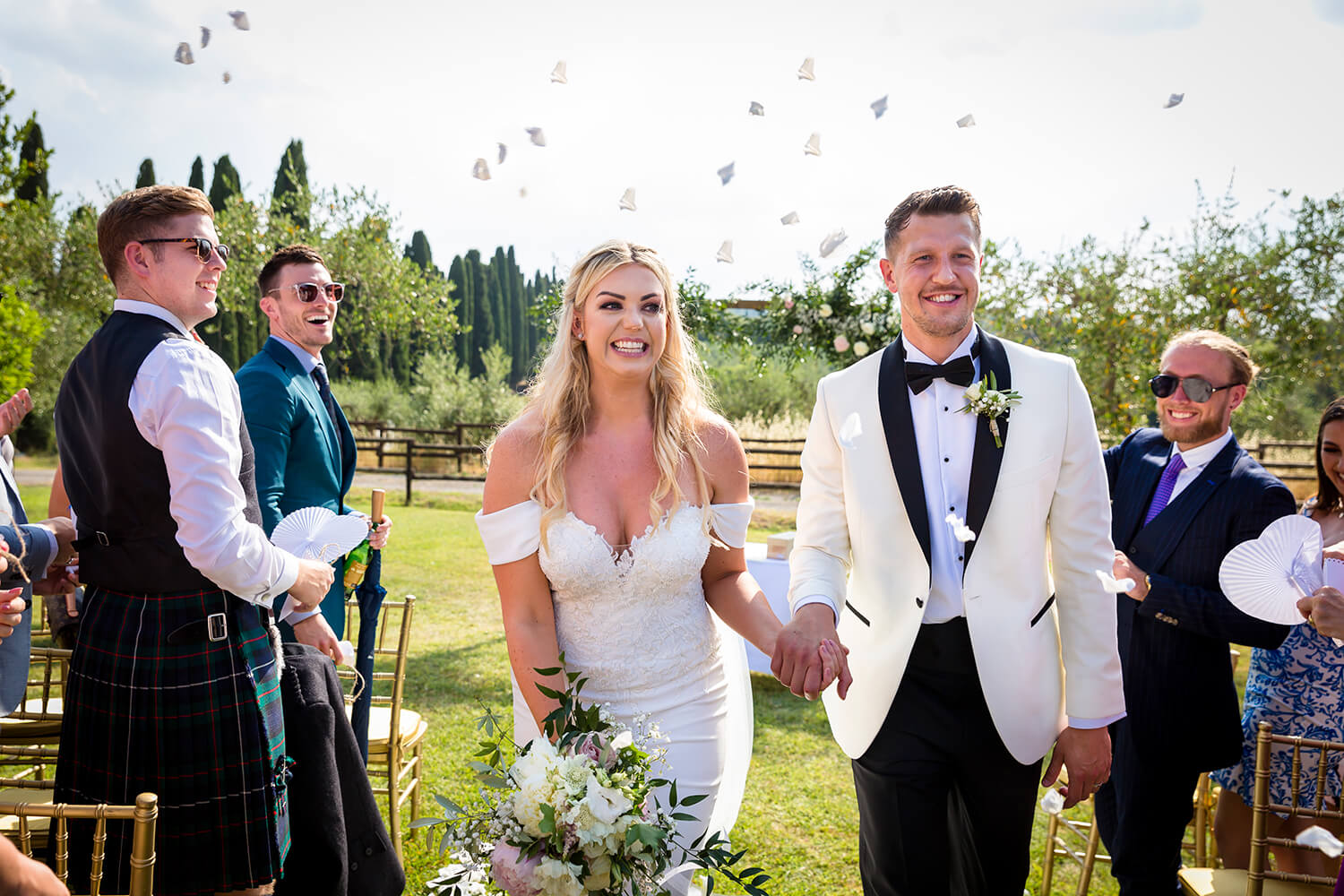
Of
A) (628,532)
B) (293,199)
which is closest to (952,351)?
(628,532)

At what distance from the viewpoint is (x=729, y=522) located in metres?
2.87

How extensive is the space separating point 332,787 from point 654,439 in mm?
1579

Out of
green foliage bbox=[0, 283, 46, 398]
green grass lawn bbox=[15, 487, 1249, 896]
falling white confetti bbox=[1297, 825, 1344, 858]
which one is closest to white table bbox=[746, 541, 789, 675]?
green grass lawn bbox=[15, 487, 1249, 896]

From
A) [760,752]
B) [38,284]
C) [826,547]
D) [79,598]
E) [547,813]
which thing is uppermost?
[38,284]

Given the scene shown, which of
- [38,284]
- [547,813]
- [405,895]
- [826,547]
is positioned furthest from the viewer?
[38,284]

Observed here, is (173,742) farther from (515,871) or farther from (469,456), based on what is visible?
(469,456)

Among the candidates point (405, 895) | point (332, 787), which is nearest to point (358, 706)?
point (405, 895)

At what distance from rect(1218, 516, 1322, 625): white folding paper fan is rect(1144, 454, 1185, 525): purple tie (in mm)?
693

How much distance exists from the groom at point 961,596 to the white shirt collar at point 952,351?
0.01 meters

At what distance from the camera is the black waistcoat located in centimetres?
247

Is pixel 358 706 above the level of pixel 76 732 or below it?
below

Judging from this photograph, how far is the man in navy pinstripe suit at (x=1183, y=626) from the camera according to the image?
126 inches

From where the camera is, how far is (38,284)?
23.9m

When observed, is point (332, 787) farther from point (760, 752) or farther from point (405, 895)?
point (760, 752)
